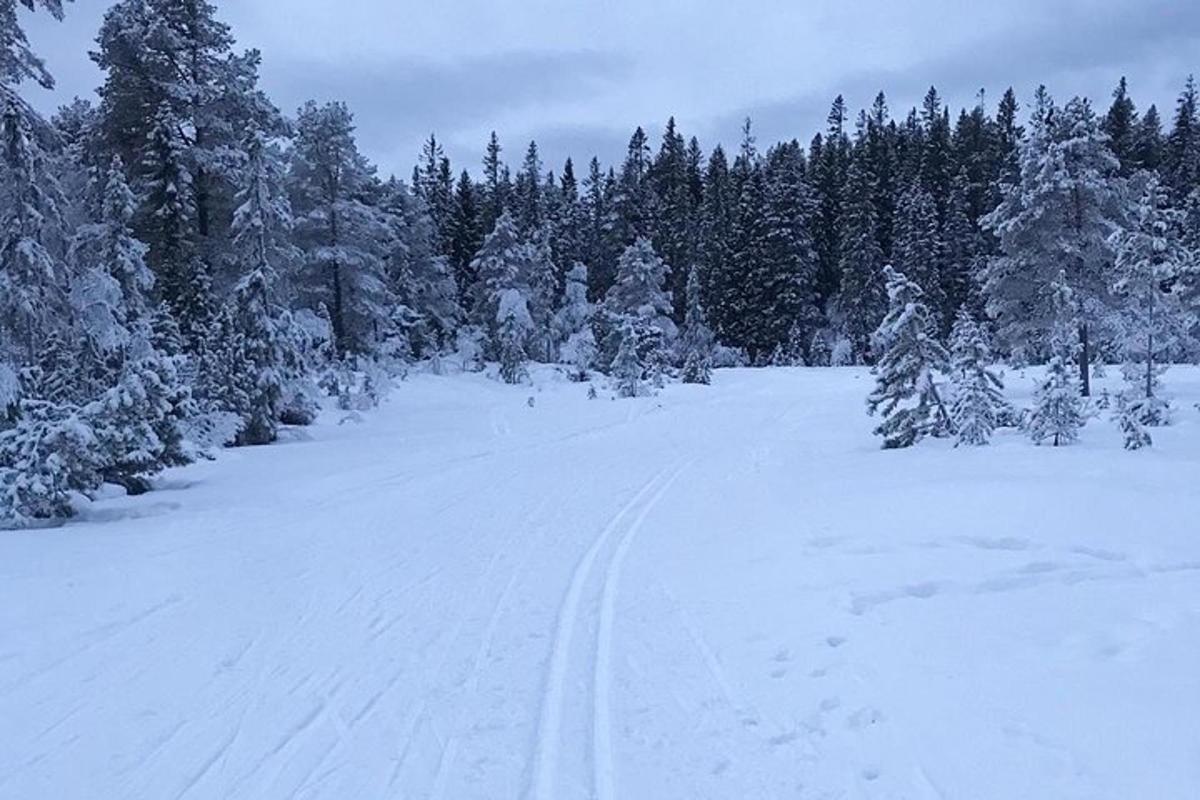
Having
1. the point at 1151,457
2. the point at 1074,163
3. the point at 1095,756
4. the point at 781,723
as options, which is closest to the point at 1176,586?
the point at 1095,756

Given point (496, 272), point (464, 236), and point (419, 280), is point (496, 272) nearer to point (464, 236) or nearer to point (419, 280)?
point (419, 280)

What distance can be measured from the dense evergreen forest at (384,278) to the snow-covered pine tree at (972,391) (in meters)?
0.07

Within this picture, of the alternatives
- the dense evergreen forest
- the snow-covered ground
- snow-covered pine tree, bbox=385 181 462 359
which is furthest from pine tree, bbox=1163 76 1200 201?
the snow-covered ground

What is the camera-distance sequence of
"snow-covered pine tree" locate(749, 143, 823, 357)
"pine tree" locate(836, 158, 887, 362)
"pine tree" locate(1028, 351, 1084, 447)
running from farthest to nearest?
"snow-covered pine tree" locate(749, 143, 823, 357) → "pine tree" locate(836, 158, 887, 362) → "pine tree" locate(1028, 351, 1084, 447)

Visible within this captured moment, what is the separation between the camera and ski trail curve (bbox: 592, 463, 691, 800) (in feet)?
14.9

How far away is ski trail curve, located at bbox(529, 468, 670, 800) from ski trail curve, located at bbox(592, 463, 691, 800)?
228 mm

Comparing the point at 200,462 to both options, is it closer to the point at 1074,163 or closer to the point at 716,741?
the point at 716,741

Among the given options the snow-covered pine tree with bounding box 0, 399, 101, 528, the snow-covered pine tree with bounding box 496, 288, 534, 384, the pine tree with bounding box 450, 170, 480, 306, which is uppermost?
the pine tree with bounding box 450, 170, 480, 306

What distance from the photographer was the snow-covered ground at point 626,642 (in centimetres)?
458

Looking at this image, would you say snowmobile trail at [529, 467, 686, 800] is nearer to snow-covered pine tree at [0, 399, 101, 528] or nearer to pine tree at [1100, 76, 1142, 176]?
snow-covered pine tree at [0, 399, 101, 528]

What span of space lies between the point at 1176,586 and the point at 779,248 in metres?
48.9

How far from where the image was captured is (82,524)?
37.3ft

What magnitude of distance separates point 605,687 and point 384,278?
106ft

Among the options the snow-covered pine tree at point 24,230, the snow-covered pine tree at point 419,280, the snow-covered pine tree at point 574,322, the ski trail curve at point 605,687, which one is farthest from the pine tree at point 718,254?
the ski trail curve at point 605,687
